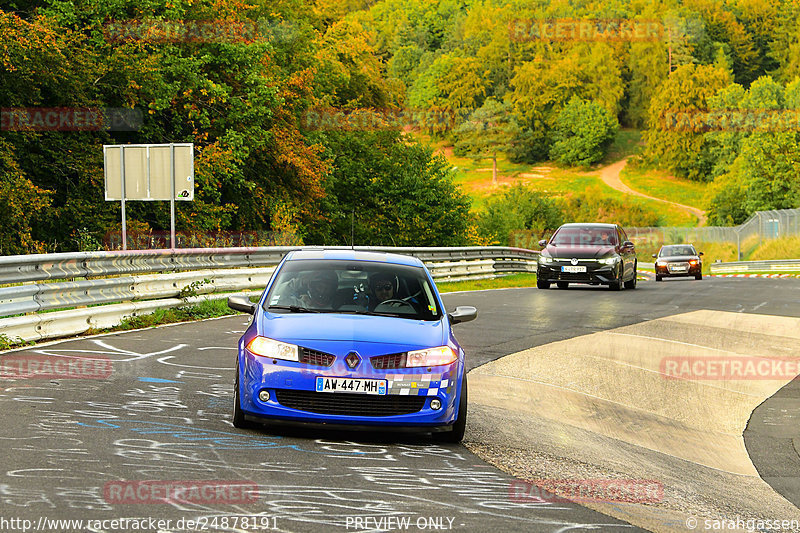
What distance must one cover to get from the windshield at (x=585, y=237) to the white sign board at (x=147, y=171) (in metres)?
9.96

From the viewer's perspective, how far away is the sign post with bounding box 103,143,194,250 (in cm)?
2205

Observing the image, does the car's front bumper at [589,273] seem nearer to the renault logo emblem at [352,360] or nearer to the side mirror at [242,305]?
the side mirror at [242,305]

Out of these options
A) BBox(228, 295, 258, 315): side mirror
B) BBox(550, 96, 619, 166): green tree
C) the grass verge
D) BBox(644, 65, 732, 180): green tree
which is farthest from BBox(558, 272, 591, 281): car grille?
BBox(550, 96, 619, 166): green tree

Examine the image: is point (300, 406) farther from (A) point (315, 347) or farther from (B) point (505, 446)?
(B) point (505, 446)

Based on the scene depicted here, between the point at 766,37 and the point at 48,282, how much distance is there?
181 m

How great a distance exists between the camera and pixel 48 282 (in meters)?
13.1

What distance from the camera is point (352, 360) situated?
23.9ft

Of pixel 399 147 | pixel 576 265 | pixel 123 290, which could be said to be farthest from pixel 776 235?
pixel 123 290

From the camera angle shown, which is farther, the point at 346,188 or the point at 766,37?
the point at 766,37

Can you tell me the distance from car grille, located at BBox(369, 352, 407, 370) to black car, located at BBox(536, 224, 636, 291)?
1907cm

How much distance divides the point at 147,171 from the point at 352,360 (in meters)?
16.2

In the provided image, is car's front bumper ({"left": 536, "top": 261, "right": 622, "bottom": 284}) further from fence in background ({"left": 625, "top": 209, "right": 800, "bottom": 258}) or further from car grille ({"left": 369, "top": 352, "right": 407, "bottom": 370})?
fence in background ({"left": 625, "top": 209, "right": 800, "bottom": 258})

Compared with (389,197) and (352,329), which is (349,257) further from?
(389,197)

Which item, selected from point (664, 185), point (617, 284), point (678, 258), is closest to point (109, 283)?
point (617, 284)
